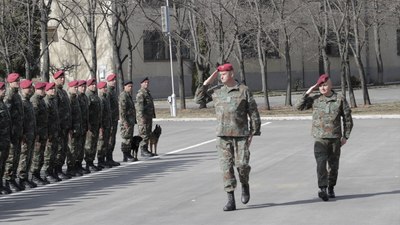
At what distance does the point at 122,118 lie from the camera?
65.6 ft

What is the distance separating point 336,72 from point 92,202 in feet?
204

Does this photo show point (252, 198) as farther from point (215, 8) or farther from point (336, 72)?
point (336, 72)

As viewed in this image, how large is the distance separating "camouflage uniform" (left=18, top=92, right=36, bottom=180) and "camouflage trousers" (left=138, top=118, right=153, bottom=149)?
531cm

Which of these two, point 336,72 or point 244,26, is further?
point 336,72

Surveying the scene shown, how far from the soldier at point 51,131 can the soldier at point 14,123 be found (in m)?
1.21

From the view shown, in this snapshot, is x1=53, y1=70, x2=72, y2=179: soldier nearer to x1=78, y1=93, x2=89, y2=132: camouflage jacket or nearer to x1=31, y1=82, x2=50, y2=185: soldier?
x1=31, y1=82, x2=50, y2=185: soldier

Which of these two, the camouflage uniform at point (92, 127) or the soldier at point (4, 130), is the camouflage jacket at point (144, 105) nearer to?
the camouflage uniform at point (92, 127)

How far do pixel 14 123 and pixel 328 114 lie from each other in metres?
5.19

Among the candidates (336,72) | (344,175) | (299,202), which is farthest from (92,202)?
(336,72)

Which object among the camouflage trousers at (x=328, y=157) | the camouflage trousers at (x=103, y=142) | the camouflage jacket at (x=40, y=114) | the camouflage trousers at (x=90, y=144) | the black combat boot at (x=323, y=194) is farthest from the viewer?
the camouflage trousers at (x=103, y=142)

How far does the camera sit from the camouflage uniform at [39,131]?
16.2m

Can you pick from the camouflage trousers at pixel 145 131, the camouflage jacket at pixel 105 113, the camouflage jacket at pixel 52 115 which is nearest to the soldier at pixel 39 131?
the camouflage jacket at pixel 52 115

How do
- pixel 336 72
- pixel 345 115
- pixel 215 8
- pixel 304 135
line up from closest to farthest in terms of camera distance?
pixel 345 115
pixel 304 135
pixel 215 8
pixel 336 72

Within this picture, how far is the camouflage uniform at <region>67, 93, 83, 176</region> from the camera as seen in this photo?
17375mm
